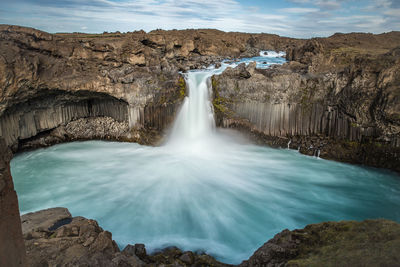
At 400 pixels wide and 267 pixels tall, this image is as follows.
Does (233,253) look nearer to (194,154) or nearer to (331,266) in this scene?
(331,266)

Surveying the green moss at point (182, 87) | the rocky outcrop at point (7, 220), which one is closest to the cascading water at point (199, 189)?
the green moss at point (182, 87)

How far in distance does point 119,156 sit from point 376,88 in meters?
13.4

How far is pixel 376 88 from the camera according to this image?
12.3 metres

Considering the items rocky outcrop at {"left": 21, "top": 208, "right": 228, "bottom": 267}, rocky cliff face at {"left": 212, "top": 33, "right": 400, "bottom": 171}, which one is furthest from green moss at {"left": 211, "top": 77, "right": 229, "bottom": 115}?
rocky outcrop at {"left": 21, "top": 208, "right": 228, "bottom": 267}

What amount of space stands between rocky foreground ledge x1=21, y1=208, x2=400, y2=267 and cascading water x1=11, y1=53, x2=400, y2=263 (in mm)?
1799

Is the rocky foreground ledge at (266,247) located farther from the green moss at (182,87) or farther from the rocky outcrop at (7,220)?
the green moss at (182,87)

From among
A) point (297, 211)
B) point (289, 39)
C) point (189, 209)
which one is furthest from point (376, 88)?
point (289, 39)

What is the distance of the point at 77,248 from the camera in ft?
16.8

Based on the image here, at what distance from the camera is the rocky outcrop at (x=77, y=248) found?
4762 mm

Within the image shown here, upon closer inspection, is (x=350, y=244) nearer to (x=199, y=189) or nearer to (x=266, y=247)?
(x=266, y=247)

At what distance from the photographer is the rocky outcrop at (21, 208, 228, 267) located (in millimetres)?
4762

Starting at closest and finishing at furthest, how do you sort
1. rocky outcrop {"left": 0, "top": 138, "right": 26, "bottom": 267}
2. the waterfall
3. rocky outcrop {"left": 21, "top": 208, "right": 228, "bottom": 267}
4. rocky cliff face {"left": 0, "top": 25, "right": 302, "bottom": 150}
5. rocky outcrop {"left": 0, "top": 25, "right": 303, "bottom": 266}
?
rocky outcrop {"left": 0, "top": 138, "right": 26, "bottom": 267} → rocky outcrop {"left": 21, "top": 208, "right": 228, "bottom": 267} → rocky cliff face {"left": 0, "top": 25, "right": 302, "bottom": 150} → rocky outcrop {"left": 0, "top": 25, "right": 303, "bottom": 266} → the waterfall

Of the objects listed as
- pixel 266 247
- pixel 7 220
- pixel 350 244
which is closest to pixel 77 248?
pixel 7 220

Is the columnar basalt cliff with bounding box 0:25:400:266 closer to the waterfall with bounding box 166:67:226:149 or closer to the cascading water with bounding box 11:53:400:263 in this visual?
the waterfall with bounding box 166:67:226:149
